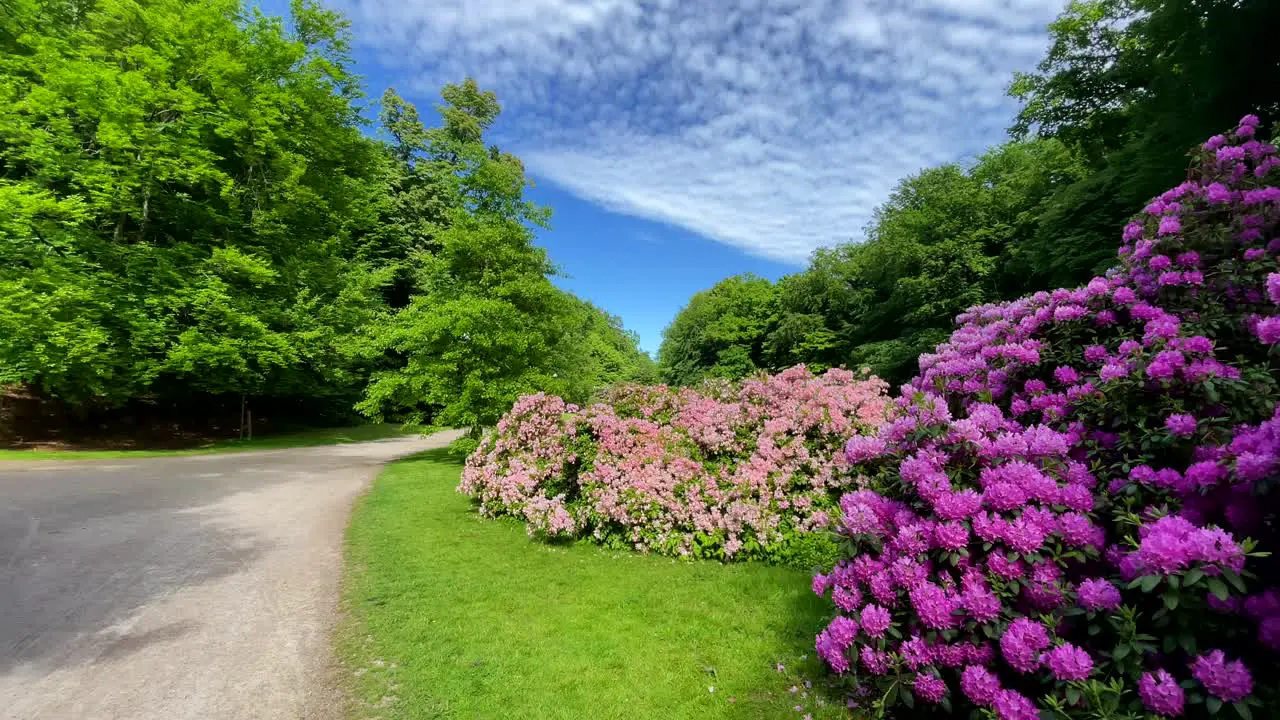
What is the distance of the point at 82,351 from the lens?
14.2m

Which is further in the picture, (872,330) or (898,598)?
(872,330)

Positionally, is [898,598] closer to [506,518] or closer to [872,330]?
[506,518]

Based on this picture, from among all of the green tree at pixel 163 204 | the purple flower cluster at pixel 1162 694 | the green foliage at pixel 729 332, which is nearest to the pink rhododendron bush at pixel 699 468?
the purple flower cluster at pixel 1162 694

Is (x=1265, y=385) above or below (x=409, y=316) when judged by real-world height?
below

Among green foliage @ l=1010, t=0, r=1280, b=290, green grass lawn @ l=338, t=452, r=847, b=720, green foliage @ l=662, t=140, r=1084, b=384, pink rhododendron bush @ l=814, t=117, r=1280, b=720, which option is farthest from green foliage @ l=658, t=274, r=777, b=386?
pink rhododendron bush @ l=814, t=117, r=1280, b=720

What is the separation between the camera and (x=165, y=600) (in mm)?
5121

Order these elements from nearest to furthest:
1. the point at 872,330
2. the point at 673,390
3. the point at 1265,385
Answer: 1. the point at 1265,385
2. the point at 673,390
3. the point at 872,330

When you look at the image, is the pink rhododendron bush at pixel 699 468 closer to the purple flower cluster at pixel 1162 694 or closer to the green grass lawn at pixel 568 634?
the green grass lawn at pixel 568 634

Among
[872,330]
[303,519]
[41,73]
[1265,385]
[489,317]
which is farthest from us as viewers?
[872,330]

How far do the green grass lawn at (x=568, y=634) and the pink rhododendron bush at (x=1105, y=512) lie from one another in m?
1.10

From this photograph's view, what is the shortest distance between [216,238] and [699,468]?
840 inches

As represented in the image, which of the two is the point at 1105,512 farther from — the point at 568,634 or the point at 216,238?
the point at 216,238

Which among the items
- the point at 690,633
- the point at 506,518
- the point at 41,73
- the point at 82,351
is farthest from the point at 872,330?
the point at 41,73

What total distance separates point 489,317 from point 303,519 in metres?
6.42
